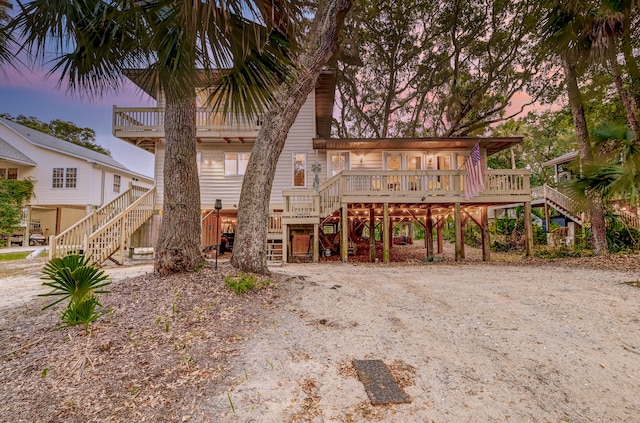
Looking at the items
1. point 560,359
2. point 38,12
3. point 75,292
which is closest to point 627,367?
point 560,359

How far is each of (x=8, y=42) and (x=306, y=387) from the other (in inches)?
176

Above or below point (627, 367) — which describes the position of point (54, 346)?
above

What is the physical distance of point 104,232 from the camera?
30.7 ft

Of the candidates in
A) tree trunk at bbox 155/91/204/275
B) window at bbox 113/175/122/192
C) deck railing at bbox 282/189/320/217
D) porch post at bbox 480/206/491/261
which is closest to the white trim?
deck railing at bbox 282/189/320/217

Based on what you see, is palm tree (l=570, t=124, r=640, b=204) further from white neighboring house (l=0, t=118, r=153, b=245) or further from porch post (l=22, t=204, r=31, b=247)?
porch post (l=22, t=204, r=31, b=247)

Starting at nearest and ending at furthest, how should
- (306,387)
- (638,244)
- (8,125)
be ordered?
(306,387), (638,244), (8,125)

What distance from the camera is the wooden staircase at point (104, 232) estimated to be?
28.9 feet

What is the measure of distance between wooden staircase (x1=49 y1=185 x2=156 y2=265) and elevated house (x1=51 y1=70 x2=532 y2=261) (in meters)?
1.19

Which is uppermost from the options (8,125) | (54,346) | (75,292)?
(8,125)

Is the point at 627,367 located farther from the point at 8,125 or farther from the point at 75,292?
the point at 8,125

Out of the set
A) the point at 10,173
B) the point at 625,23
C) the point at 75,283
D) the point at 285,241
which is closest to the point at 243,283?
the point at 75,283

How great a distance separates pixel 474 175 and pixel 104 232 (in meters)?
11.7

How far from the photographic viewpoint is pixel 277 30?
3.45 m

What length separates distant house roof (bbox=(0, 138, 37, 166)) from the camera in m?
17.7
